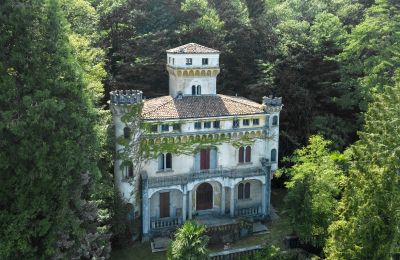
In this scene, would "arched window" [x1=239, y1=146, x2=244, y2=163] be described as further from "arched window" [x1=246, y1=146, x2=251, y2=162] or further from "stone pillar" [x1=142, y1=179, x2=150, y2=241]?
"stone pillar" [x1=142, y1=179, x2=150, y2=241]

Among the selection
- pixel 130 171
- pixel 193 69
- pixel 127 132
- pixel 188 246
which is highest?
pixel 193 69

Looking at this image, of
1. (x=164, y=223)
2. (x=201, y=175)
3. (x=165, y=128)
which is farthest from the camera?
(x=201, y=175)

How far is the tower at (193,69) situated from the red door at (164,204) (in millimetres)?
9198

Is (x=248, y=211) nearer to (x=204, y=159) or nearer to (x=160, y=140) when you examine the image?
(x=204, y=159)

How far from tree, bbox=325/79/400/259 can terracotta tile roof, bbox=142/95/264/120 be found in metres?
12.3

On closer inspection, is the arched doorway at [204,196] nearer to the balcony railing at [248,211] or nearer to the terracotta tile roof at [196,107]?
the balcony railing at [248,211]

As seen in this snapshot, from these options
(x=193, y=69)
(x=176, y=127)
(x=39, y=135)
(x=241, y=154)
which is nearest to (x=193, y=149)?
(x=176, y=127)

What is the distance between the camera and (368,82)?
1561 inches

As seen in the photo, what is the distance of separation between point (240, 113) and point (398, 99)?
→ 45.5 feet

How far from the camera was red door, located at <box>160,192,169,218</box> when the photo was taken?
116 ft

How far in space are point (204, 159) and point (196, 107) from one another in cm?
455

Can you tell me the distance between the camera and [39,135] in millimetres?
20797

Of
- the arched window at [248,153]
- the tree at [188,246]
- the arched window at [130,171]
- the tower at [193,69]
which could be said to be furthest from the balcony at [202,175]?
the tree at [188,246]

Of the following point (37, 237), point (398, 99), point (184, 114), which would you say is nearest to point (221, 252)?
point (184, 114)
